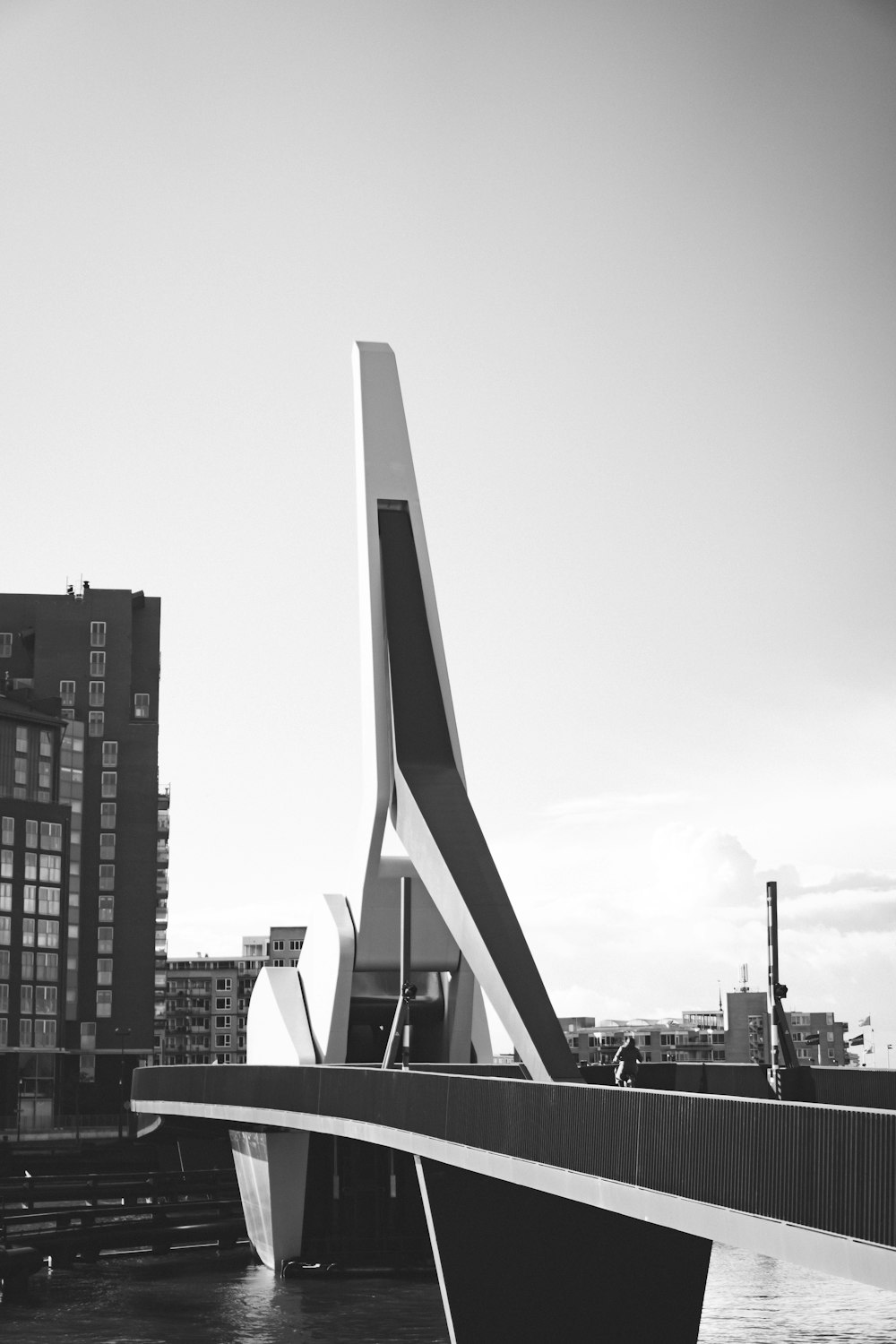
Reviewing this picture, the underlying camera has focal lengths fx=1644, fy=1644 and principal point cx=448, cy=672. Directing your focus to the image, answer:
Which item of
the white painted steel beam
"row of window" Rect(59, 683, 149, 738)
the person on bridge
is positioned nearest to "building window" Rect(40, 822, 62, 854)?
"row of window" Rect(59, 683, 149, 738)

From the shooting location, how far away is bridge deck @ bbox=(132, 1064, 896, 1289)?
12.8m

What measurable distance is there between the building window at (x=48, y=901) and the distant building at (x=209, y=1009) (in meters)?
73.2

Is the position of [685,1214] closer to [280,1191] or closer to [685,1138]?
[685,1138]

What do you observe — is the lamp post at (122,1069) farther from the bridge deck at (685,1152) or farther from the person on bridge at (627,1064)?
the bridge deck at (685,1152)

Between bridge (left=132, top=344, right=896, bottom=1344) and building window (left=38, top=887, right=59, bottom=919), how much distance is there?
4661cm

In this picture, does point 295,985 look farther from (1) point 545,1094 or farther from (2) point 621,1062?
(1) point 545,1094

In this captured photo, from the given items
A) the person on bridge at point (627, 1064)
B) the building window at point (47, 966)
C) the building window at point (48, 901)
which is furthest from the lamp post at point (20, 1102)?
the person on bridge at point (627, 1064)

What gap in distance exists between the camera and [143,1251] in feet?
145

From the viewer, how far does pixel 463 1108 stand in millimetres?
23156

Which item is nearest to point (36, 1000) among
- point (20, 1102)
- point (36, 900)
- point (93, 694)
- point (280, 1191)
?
point (36, 900)

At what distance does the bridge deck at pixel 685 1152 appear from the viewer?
502 inches

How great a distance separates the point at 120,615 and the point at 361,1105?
8105cm

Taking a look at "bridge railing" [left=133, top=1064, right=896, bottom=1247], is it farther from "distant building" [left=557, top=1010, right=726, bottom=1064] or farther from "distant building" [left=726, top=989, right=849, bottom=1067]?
"distant building" [left=557, top=1010, right=726, bottom=1064]

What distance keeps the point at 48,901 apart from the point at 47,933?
5.70 ft
